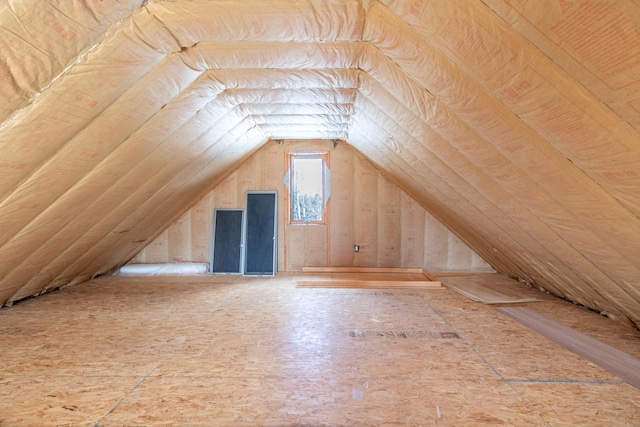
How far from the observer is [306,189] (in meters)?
6.36

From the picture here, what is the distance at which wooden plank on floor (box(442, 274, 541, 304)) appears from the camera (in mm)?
4227

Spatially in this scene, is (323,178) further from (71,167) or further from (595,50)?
(595,50)

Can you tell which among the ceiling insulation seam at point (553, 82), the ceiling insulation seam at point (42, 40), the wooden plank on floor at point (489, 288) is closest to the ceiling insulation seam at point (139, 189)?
→ the ceiling insulation seam at point (42, 40)

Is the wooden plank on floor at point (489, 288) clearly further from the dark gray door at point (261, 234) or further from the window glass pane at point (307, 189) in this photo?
the dark gray door at point (261, 234)

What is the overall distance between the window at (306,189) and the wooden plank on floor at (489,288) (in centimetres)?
260

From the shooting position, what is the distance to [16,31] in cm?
155

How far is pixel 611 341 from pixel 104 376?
4.14 m

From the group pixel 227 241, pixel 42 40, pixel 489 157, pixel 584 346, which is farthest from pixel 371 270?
pixel 42 40

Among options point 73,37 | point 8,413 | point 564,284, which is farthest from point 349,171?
point 8,413

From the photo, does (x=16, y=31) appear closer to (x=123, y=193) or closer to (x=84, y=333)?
(x=123, y=193)

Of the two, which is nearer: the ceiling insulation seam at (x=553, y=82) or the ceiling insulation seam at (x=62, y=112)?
the ceiling insulation seam at (x=553, y=82)

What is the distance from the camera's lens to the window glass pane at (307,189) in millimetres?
6312

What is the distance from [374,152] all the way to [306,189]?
1.79 m

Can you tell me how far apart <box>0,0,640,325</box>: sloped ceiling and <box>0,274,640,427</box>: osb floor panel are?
2.94 ft
